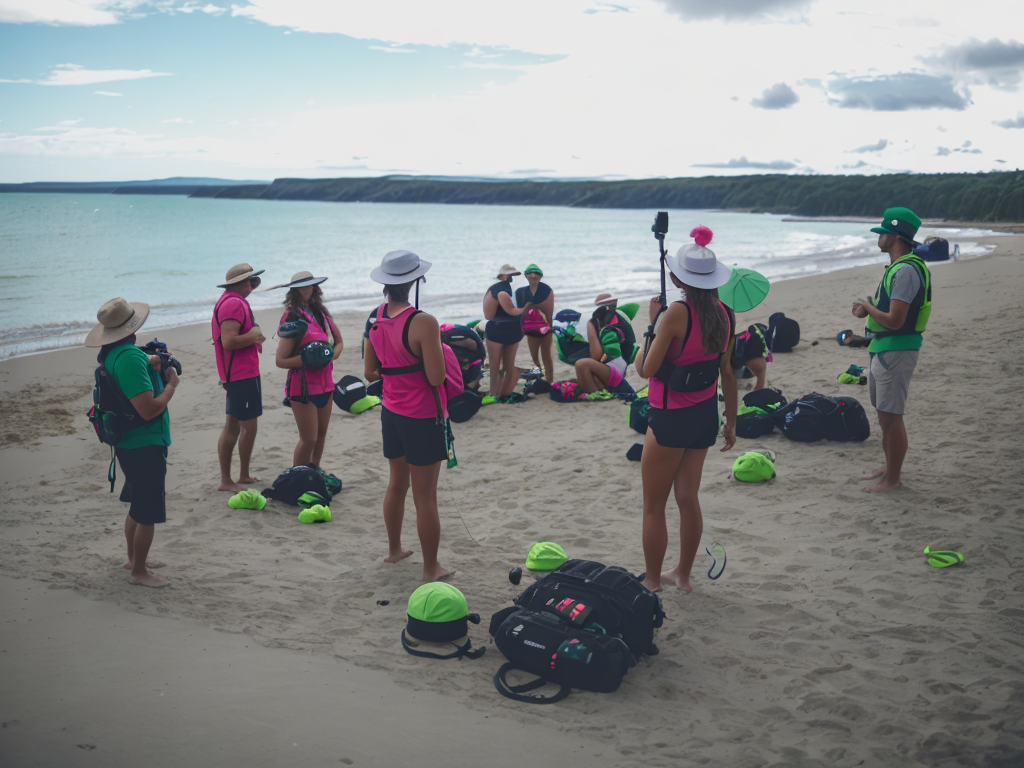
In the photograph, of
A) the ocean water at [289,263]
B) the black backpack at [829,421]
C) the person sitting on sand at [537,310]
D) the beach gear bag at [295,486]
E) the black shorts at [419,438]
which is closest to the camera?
the black shorts at [419,438]

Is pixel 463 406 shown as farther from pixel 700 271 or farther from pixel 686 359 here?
pixel 700 271

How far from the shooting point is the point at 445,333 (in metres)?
→ 8.87

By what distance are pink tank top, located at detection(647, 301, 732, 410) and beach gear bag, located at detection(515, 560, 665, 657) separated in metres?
0.94

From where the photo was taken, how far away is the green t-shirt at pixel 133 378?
13.4ft

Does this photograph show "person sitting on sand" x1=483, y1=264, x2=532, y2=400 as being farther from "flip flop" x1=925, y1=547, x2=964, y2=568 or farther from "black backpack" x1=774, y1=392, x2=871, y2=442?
"flip flop" x1=925, y1=547, x2=964, y2=568

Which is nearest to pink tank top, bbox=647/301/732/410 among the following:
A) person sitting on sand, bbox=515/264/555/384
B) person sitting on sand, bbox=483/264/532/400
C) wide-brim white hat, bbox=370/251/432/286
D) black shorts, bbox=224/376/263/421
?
wide-brim white hat, bbox=370/251/432/286

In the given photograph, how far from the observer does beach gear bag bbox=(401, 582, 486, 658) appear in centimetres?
378

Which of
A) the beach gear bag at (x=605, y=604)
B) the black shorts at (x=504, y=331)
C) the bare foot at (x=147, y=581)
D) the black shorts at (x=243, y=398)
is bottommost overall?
the bare foot at (x=147, y=581)

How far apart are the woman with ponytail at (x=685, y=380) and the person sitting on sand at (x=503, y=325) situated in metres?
4.74

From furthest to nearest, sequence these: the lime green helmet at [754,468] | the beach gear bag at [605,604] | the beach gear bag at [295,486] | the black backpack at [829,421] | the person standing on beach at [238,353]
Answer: the black backpack at [829,421] < the lime green helmet at [754,468] < the beach gear bag at [295,486] < the person standing on beach at [238,353] < the beach gear bag at [605,604]

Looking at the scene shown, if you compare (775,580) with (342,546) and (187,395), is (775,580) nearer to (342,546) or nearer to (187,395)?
(342,546)

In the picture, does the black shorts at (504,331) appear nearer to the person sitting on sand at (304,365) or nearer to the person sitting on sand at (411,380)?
the person sitting on sand at (304,365)

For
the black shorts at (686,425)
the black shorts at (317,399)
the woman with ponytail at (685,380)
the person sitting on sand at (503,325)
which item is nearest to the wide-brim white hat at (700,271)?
the woman with ponytail at (685,380)

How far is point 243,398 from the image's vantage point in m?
5.93
